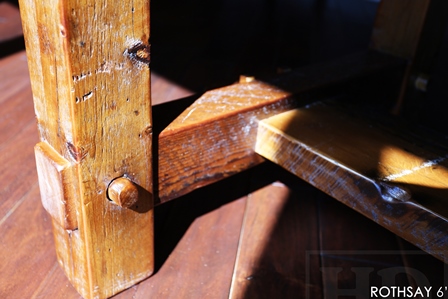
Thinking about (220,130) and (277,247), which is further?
(277,247)

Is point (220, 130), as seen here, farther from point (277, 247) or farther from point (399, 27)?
point (399, 27)

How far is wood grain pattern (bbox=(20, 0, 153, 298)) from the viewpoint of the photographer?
0.74 m

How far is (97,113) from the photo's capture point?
80 cm

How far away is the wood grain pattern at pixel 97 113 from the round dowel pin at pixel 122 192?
1 cm

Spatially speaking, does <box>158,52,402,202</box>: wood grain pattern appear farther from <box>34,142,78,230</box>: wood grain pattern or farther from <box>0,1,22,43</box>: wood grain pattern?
<box>0,1,22,43</box>: wood grain pattern

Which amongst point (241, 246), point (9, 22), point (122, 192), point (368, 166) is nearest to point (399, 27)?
point (368, 166)

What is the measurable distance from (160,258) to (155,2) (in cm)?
209

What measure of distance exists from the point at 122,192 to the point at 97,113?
0.14m

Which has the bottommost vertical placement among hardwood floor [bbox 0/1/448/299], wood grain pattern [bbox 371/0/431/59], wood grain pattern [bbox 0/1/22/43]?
hardwood floor [bbox 0/1/448/299]

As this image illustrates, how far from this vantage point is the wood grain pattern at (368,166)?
84 centimetres

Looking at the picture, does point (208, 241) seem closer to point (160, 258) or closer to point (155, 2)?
point (160, 258)

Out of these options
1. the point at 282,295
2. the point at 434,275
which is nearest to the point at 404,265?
the point at 434,275

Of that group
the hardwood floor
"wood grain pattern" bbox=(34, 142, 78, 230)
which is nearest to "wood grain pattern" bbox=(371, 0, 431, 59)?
the hardwood floor

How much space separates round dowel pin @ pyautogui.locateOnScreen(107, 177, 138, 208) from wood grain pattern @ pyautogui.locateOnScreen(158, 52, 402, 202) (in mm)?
79
